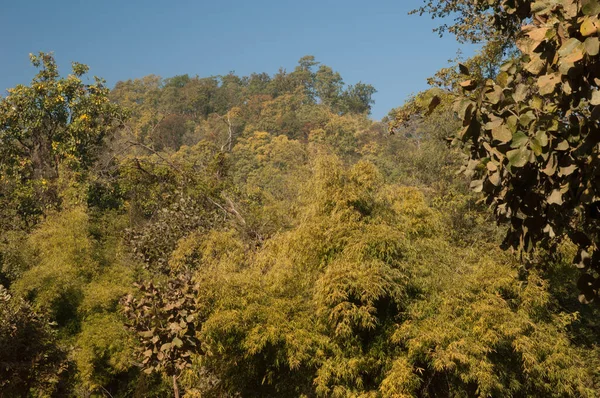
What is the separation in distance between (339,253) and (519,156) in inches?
184

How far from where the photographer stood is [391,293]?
571cm

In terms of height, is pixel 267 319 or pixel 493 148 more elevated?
pixel 267 319

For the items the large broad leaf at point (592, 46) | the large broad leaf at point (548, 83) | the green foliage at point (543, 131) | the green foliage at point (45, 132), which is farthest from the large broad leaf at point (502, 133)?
the green foliage at point (45, 132)

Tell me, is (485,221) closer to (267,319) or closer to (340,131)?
(267,319)

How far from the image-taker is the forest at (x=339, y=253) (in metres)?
1.63

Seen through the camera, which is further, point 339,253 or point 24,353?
point 339,253

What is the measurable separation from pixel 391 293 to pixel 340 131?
2443cm

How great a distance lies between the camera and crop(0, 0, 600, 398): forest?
1626 millimetres

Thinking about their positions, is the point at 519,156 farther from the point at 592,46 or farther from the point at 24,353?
the point at 24,353

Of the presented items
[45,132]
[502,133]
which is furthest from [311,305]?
[45,132]

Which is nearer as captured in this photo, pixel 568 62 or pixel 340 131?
pixel 568 62

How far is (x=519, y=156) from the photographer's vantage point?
1459mm

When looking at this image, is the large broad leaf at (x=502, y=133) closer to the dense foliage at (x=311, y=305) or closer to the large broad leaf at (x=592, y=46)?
the large broad leaf at (x=592, y=46)

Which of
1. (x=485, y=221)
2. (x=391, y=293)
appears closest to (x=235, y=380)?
(x=391, y=293)
